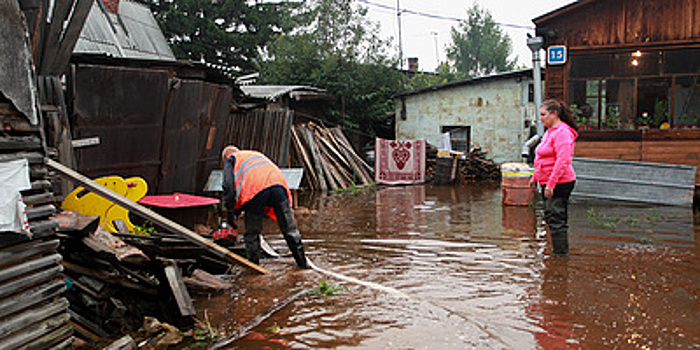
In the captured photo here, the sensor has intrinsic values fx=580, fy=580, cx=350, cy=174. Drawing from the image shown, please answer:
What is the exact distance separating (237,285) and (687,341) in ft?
13.3

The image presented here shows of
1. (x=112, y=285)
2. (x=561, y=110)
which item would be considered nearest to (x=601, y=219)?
(x=561, y=110)

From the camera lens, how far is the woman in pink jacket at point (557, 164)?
6520 millimetres

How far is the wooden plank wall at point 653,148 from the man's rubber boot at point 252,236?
31.8 ft

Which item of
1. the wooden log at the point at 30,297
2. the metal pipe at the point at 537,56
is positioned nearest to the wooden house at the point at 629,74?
the metal pipe at the point at 537,56

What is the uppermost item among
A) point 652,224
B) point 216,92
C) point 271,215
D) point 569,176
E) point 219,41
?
point 219,41

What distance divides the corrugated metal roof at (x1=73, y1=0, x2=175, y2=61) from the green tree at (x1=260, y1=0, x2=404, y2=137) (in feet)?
19.4

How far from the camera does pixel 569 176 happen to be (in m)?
6.57

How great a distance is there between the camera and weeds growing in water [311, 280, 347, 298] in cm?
558

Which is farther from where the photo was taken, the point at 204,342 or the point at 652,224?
the point at 652,224

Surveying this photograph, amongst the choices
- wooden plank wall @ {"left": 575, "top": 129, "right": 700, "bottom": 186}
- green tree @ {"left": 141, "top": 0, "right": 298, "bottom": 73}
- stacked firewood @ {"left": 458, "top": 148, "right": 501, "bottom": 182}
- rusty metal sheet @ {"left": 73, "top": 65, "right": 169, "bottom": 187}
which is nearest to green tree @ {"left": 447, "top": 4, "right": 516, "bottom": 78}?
green tree @ {"left": 141, "top": 0, "right": 298, "bottom": 73}

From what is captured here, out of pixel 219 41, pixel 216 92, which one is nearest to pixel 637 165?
pixel 216 92

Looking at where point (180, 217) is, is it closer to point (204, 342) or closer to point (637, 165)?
point (204, 342)

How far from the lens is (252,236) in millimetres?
6766

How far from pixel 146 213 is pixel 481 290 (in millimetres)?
3247
